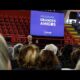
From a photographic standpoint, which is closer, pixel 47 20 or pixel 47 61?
pixel 47 61

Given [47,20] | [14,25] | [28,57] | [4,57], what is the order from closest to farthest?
[4,57] < [28,57] < [47,20] < [14,25]

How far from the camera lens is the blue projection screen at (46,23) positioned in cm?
745

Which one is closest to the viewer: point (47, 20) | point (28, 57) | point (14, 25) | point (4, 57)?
point (4, 57)

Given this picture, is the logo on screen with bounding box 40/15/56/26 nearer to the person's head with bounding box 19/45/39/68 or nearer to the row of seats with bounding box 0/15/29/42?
the row of seats with bounding box 0/15/29/42

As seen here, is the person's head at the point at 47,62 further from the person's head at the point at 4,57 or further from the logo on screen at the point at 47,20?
the logo on screen at the point at 47,20

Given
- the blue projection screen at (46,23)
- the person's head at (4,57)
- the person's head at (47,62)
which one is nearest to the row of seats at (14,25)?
the blue projection screen at (46,23)

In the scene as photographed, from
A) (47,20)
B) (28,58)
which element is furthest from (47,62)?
(47,20)

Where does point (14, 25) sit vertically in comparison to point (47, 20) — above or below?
below

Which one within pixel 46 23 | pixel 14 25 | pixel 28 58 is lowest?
pixel 14 25

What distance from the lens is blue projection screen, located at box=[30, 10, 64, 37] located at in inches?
293

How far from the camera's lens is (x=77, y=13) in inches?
423

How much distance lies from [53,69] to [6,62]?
49cm

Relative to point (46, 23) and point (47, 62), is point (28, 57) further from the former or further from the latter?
point (46, 23)

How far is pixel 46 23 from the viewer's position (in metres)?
7.74
